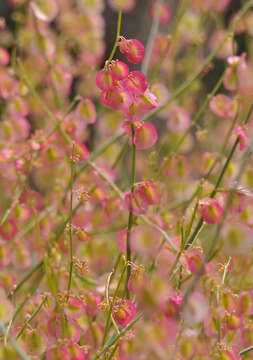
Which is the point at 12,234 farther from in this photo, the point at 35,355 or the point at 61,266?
the point at 35,355

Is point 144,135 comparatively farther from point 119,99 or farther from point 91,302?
point 91,302

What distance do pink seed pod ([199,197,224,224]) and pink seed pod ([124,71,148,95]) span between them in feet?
0.55

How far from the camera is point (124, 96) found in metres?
0.82

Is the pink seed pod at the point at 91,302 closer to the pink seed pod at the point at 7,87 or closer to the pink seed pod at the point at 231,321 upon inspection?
the pink seed pod at the point at 231,321

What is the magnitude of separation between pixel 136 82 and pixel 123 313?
27 cm

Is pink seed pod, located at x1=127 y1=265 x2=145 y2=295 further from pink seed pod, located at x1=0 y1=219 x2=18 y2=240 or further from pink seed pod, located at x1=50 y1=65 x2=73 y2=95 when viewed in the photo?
pink seed pod, located at x1=50 y1=65 x2=73 y2=95

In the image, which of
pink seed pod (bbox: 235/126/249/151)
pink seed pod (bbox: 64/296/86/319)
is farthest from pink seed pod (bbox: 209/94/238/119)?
pink seed pod (bbox: 64/296/86/319)

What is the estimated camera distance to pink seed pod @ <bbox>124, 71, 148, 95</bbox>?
0.81 meters

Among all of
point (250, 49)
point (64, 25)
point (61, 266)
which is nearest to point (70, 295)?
point (61, 266)

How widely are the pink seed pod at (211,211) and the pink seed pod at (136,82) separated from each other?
6.6 inches

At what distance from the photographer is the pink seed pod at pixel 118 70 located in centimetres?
81

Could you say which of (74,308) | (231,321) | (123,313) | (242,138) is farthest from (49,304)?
(242,138)

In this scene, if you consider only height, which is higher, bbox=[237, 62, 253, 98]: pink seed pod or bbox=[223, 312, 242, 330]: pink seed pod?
bbox=[237, 62, 253, 98]: pink seed pod

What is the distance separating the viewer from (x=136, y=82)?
2.66 feet
